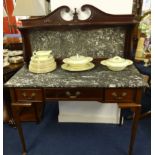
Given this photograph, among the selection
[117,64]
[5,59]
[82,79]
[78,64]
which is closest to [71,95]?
[82,79]

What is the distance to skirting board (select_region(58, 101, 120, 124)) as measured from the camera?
1.95m

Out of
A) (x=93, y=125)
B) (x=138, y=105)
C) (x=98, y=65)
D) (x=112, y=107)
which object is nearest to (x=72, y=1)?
(x=98, y=65)

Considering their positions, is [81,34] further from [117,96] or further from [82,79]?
[117,96]

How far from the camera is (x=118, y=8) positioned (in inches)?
59.9

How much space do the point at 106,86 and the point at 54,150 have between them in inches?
34.4

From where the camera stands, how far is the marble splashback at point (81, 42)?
1590 mm

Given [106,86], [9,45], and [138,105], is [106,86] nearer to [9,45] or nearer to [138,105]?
[138,105]

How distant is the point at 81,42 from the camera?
1632 millimetres

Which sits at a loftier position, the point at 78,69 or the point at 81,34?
the point at 81,34

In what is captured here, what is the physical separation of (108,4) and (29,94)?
0.94 metres

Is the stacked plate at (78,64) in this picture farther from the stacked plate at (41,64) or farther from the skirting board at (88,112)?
the skirting board at (88,112)

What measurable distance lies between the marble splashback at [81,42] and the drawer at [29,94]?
0.45m

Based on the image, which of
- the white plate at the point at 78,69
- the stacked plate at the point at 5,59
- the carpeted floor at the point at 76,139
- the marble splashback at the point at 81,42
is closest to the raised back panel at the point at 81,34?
the marble splashback at the point at 81,42

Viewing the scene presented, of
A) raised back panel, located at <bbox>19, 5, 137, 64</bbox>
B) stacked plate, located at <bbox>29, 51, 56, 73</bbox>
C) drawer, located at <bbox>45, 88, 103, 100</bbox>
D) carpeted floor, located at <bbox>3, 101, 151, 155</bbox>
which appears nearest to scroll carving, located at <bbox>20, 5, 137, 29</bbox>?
raised back panel, located at <bbox>19, 5, 137, 64</bbox>
